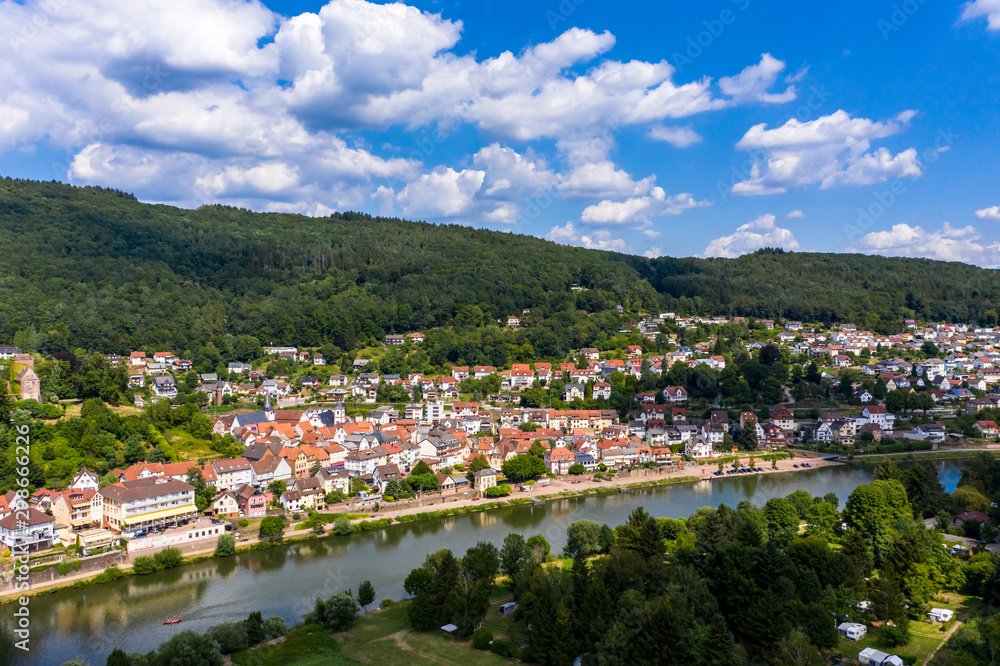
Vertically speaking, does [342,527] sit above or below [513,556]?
below

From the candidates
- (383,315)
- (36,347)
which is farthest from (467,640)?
(383,315)

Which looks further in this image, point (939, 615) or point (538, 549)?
point (538, 549)

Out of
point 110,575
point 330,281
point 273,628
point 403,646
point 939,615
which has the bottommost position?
point 939,615

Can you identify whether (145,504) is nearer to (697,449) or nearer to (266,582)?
(266,582)

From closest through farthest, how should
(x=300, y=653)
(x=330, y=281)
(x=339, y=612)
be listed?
(x=300, y=653) < (x=339, y=612) < (x=330, y=281)

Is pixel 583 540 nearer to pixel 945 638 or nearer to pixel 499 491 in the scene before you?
pixel 499 491

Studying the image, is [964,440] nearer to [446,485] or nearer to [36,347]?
[446,485]

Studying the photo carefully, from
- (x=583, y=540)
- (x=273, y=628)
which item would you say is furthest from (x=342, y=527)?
(x=583, y=540)

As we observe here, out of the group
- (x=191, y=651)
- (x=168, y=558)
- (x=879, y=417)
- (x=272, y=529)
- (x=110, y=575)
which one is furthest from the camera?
(x=879, y=417)
